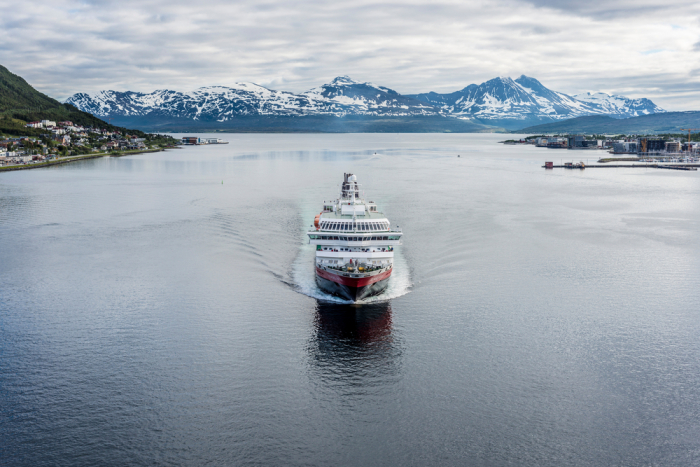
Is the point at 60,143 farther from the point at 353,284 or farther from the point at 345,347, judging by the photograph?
the point at 345,347

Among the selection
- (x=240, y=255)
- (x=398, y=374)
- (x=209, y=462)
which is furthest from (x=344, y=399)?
(x=240, y=255)

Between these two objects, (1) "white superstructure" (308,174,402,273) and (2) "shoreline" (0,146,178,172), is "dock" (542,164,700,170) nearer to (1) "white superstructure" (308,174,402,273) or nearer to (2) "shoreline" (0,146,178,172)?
(1) "white superstructure" (308,174,402,273)

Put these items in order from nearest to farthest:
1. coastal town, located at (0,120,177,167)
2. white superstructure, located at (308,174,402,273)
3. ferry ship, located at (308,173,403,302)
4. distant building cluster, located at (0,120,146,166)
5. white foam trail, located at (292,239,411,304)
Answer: ferry ship, located at (308,173,403,302), white foam trail, located at (292,239,411,304), white superstructure, located at (308,174,402,273), distant building cluster, located at (0,120,146,166), coastal town, located at (0,120,177,167)

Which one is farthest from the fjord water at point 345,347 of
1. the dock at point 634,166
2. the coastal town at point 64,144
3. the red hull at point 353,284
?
the coastal town at point 64,144

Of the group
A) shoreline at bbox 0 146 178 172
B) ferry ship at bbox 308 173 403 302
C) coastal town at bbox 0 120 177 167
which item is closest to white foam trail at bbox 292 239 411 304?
ferry ship at bbox 308 173 403 302

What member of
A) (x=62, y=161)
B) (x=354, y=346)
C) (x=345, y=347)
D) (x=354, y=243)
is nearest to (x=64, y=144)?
(x=62, y=161)
